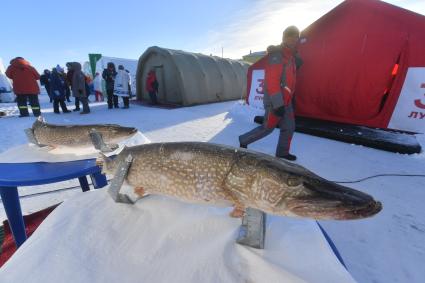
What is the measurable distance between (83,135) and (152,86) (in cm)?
1050

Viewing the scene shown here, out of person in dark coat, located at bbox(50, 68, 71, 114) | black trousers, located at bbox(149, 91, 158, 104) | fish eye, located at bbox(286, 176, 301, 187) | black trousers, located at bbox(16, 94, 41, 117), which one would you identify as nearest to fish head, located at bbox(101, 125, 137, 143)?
fish eye, located at bbox(286, 176, 301, 187)

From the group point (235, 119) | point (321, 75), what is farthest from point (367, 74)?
point (235, 119)

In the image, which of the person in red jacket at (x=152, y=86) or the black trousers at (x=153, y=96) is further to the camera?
the black trousers at (x=153, y=96)

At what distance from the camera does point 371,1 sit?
4.93m

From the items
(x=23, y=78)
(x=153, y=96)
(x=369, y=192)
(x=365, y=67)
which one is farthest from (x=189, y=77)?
(x=369, y=192)

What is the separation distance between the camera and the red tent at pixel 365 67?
4.37 metres

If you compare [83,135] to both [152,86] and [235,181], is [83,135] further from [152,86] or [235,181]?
[152,86]

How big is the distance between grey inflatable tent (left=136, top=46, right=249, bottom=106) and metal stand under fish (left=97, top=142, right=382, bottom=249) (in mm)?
10172

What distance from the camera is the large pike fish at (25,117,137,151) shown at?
1.95 meters

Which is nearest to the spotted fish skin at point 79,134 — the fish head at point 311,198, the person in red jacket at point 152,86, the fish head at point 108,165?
the fish head at point 108,165

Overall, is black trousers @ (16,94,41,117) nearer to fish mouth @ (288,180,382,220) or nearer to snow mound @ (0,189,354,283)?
snow mound @ (0,189,354,283)

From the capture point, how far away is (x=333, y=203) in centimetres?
82

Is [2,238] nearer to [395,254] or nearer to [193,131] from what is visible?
[395,254]

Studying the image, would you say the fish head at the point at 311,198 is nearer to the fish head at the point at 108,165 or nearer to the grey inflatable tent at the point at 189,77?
the fish head at the point at 108,165
